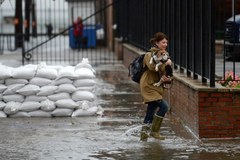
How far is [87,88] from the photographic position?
13.8 metres

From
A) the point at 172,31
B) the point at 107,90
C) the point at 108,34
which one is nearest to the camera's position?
the point at 172,31

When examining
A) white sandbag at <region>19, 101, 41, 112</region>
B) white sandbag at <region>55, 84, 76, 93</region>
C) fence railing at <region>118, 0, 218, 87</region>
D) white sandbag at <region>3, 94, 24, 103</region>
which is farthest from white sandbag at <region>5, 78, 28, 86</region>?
fence railing at <region>118, 0, 218, 87</region>

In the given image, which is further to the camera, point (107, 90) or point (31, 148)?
point (107, 90)

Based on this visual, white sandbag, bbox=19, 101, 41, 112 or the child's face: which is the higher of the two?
the child's face

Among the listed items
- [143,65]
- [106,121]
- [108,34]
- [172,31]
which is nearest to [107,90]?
[172,31]

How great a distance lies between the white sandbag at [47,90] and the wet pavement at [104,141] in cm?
48

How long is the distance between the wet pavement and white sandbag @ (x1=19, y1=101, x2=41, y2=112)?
0.25m

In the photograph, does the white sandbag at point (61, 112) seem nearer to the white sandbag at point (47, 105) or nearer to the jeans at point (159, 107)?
the white sandbag at point (47, 105)

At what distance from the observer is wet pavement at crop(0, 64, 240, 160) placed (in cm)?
974

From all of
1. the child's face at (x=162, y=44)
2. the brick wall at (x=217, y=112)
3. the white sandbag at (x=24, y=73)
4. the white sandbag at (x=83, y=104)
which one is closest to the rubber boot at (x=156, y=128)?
the brick wall at (x=217, y=112)

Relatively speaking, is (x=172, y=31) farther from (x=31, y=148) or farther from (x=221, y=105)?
(x=31, y=148)

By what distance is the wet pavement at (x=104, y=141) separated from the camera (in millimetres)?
9742

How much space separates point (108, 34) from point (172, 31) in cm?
2154

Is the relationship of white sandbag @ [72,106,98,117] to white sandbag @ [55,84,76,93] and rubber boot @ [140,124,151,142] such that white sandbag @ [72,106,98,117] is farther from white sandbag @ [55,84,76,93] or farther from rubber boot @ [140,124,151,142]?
rubber boot @ [140,124,151,142]
